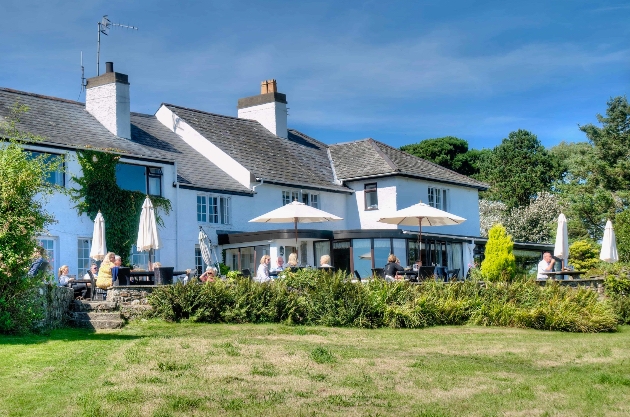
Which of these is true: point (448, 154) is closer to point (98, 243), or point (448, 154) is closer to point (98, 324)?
point (98, 243)

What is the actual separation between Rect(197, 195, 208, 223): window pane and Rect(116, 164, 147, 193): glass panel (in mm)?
3050

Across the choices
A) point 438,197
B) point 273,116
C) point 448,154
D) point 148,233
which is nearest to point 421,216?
point 148,233

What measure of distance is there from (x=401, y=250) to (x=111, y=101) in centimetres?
1351

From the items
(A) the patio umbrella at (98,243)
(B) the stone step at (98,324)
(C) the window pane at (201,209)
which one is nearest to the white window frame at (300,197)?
(C) the window pane at (201,209)

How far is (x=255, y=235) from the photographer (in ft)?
117

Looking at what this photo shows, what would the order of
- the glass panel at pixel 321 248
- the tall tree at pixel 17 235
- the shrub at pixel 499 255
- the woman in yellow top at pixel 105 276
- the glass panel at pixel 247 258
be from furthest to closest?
the glass panel at pixel 321 248
the glass panel at pixel 247 258
the shrub at pixel 499 255
the woman in yellow top at pixel 105 276
the tall tree at pixel 17 235

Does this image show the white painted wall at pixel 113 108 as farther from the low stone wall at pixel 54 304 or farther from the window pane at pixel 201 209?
the low stone wall at pixel 54 304

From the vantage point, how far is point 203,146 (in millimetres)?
40375

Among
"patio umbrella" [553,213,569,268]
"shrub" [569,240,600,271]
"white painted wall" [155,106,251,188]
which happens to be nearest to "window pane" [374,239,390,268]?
"white painted wall" [155,106,251,188]

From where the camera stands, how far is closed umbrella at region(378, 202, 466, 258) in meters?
31.7

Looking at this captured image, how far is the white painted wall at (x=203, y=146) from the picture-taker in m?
38.9

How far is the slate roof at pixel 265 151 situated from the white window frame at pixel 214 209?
A: 6.92 ft

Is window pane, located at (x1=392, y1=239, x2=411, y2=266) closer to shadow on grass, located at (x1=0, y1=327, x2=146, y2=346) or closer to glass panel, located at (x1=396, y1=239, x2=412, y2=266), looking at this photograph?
glass panel, located at (x1=396, y1=239, x2=412, y2=266)

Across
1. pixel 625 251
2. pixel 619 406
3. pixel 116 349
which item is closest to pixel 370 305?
pixel 116 349
